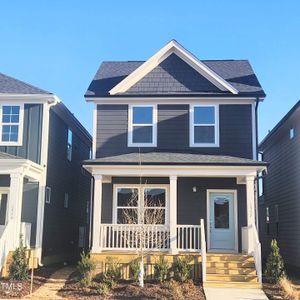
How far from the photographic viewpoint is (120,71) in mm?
19969

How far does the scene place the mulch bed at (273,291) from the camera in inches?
489

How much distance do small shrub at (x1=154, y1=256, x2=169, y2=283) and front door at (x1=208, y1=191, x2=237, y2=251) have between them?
3265 mm

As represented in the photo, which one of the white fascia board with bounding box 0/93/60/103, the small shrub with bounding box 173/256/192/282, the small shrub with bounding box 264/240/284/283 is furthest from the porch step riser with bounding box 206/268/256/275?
the white fascia board with bounding box 0/93/60/103

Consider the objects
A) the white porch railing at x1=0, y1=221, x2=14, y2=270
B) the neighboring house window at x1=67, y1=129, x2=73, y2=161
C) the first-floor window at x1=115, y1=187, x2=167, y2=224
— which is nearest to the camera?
the white porch railing at x1=0, y1=221, x2=14, y2=270

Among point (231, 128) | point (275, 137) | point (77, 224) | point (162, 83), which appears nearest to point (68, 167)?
point (77, 224)

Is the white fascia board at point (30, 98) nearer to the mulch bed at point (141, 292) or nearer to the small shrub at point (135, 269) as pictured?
the small shrub at point (135, 269)

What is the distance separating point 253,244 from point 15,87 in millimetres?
10527

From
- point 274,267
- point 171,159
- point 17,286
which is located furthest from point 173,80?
point 17,286

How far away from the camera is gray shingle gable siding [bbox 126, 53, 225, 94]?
17.9 metres

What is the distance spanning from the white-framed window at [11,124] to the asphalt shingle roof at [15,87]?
53 cm

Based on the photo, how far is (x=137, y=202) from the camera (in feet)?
55.7

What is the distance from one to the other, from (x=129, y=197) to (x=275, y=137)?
7.49m

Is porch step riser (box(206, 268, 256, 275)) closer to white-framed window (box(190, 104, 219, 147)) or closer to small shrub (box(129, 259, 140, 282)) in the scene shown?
small shrub (box(129, 259, 140, 282))

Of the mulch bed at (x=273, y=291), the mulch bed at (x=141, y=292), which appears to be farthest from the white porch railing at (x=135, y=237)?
the mulch bed at (x=273, y=291)
